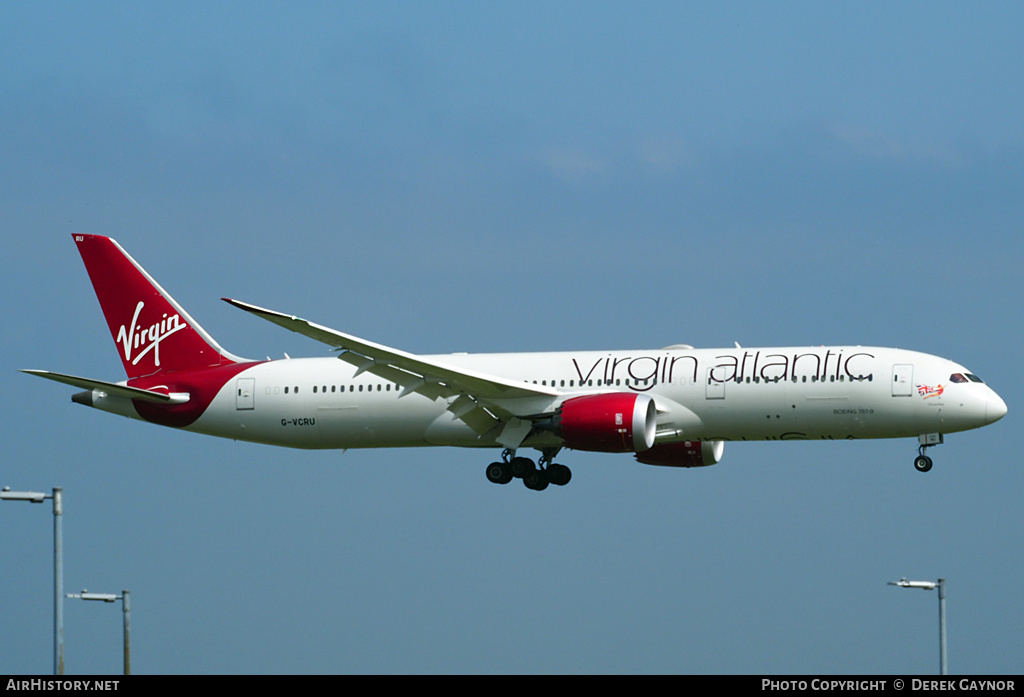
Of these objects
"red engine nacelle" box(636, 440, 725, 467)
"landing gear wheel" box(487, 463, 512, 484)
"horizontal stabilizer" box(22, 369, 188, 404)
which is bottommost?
"landing gear wheel" box(487, 463, 512, 484)

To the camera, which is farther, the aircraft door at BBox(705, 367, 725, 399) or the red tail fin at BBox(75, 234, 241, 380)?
the red tail fin at BBox(75, 234, 241, 380)

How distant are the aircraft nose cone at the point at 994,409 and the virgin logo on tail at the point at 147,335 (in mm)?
27563

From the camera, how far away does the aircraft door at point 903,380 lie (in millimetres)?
44438

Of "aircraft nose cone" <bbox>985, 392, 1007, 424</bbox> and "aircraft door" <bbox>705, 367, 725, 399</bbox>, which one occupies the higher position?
"aircraft door" <bbox>705, 367, 725, 399</bbox>

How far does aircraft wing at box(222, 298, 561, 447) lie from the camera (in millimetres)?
43656

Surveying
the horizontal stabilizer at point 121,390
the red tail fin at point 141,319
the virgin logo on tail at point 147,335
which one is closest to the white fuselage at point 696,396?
the horizontal stabilizer at point 121,390

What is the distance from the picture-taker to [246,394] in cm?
5088

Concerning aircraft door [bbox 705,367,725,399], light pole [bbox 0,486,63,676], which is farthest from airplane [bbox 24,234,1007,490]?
light pole [bbox 0,486,63,676]

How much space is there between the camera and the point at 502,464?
4919 centimetres

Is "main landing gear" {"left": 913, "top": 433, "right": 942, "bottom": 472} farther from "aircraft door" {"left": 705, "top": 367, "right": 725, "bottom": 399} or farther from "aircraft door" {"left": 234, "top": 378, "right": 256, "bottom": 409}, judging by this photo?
"aircraft door" {"left": 234, "top": 378, "right": 256, "bottom": 409}

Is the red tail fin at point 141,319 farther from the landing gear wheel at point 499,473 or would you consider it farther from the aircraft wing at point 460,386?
the landing gear wheel at point 499,473

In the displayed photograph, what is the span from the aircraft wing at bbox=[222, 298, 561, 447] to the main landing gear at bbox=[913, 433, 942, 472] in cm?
1130
